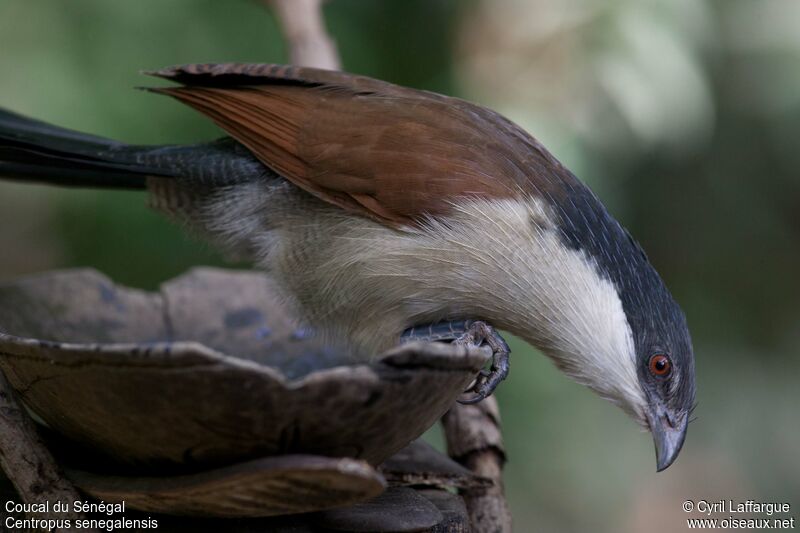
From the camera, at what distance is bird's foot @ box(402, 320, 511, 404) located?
1.85 meters

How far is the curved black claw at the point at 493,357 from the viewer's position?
72.5 inches

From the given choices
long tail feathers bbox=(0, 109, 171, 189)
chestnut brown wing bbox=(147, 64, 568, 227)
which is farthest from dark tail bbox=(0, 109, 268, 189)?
chestnut brown wing bbox=(147, 64, 568, 227)

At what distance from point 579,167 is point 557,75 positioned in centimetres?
39

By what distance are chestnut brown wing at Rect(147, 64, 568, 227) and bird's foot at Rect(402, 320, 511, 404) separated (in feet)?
0.95

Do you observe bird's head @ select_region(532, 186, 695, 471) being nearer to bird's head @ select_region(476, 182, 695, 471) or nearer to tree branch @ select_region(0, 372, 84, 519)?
bird's head @ select_region(476, 182, 695, 471)

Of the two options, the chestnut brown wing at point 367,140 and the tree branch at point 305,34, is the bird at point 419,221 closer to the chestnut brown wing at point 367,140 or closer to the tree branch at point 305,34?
the chestnut brown wing at point 367,140

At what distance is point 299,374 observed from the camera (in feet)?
7.36

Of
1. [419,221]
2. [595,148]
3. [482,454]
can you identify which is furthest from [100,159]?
[595,148]

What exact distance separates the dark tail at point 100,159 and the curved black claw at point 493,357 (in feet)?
2.34

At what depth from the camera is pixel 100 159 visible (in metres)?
2.11

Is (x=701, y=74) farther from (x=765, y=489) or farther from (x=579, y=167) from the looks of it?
(x=765, y=489)

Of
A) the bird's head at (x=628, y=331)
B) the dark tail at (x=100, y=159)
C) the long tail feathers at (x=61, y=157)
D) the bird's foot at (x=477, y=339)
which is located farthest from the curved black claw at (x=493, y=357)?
the long tail feathers at (x=61, y=157)

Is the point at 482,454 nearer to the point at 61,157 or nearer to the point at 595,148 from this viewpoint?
the point at 61,157

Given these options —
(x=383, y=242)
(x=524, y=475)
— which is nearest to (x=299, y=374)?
(x=383, y=242)
